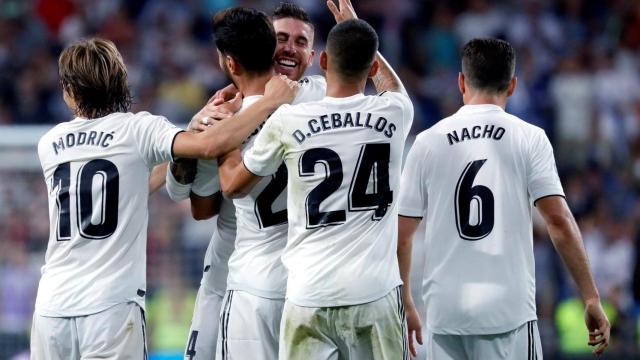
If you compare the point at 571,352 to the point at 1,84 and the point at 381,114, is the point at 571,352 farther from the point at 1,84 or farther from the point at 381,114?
the point at 1,84

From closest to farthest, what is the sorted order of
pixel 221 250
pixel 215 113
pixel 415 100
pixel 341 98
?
pixel 341 98, pixel 215 113, pixel 221 250, pixel 415 100

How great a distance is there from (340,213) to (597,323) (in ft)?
4.65

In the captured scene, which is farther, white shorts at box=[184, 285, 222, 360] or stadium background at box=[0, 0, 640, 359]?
stadium background at box=[0, 0, 640, 359]

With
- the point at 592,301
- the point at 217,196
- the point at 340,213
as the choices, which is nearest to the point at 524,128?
the point at 592,301

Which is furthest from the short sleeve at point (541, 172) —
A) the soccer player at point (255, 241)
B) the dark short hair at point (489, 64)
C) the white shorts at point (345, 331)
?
the soccer player at point (255, 241)

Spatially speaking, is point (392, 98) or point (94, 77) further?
point (94, 77)

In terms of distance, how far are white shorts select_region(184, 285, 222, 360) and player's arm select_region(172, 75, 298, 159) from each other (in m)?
0.97

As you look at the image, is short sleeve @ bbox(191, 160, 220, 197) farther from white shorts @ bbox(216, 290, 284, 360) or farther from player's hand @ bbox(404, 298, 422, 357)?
→ player's hand @ bbox(404, 298, 422, 357)

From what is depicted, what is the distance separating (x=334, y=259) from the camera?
5488 mm

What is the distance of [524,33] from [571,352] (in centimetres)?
546

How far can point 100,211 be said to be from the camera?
571 cm

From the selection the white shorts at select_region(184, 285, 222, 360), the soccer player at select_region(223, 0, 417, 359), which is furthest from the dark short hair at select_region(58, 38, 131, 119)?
the white shorts at select_region(184, 285, 222, 360)

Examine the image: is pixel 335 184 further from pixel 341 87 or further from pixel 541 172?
pixel 541 172

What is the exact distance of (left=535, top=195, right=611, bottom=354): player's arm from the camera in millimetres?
5879
